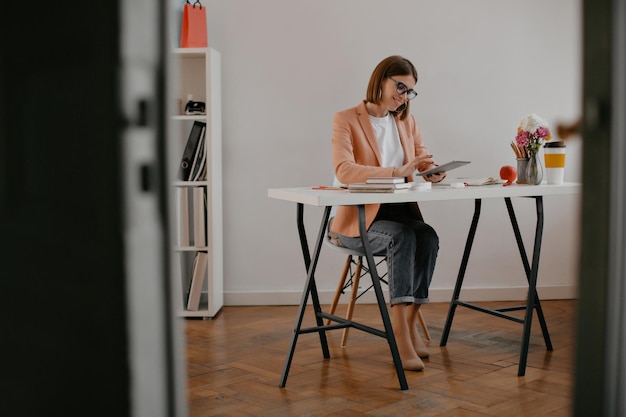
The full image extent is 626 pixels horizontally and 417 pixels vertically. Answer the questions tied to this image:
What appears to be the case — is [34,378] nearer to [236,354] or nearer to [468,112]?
[236,354]

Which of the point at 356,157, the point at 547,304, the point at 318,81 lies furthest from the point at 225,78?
the point at 547,304

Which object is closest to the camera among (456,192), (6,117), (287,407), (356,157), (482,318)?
(6,117)

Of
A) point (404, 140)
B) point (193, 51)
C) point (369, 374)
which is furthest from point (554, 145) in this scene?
point (193, 51)

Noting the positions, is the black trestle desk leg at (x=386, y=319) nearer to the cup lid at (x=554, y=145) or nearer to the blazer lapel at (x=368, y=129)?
the blazer lapel at (x=368, y=129)

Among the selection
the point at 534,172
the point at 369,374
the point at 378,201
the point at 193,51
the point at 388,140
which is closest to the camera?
the point at 378,201

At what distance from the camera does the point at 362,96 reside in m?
4.18

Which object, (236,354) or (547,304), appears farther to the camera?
(547,304)

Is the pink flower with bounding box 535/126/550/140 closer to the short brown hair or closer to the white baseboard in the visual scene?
the short brown hair

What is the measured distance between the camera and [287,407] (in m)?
2.40

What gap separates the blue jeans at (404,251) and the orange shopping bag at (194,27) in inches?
59.9

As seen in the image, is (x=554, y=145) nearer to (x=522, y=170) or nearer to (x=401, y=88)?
(x=522, y=170)

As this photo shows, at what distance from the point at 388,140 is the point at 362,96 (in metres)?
1.04

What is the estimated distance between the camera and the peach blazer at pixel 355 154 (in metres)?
2.90

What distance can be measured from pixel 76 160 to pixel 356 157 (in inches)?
112
